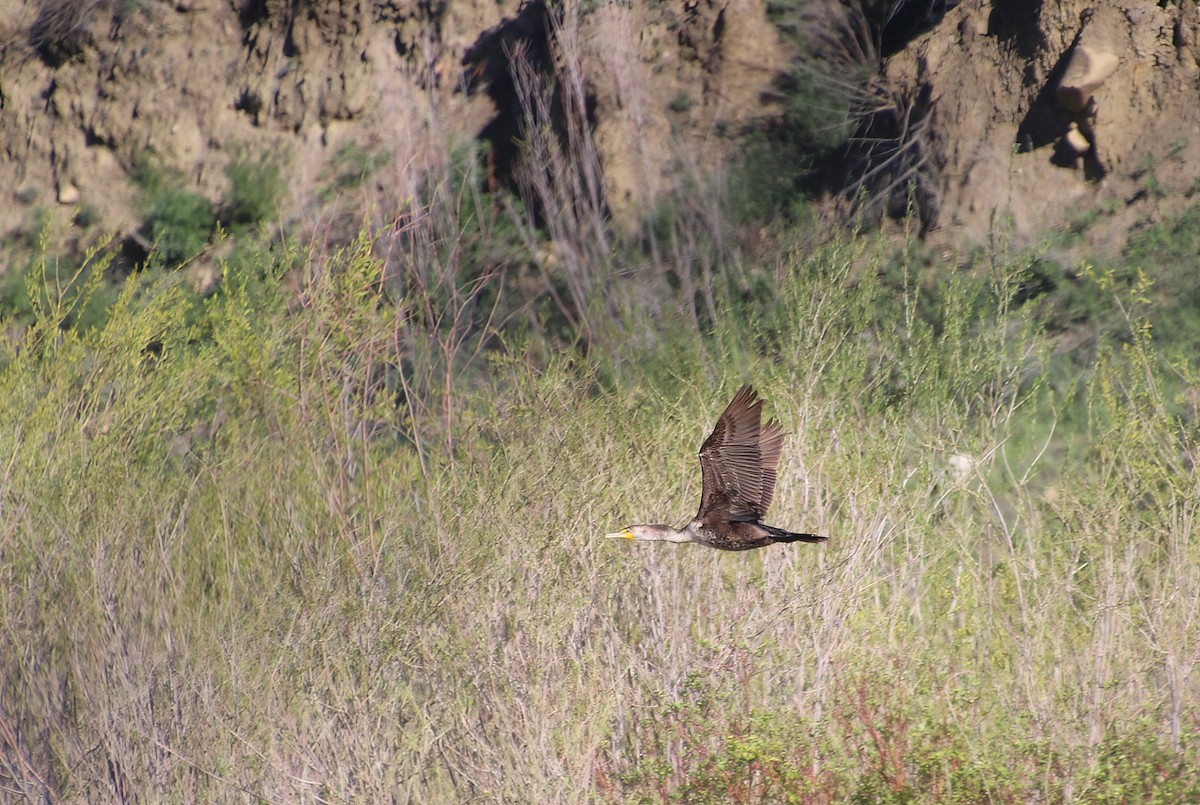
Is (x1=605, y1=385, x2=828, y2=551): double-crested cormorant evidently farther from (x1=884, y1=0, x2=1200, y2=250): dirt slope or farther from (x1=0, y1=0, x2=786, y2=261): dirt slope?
(x1=0, y1=0, x2=786, y2=261): dirt slope

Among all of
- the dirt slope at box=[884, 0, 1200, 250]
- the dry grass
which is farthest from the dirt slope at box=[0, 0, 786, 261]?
the dry grass

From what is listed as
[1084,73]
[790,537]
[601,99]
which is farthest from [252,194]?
[790,537]

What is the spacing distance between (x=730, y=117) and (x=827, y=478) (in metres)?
8.54

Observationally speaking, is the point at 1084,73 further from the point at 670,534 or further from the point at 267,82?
the point at 267,82

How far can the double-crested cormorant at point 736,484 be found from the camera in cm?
631

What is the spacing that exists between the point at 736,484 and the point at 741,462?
0.10 metres

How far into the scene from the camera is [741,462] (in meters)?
6.41

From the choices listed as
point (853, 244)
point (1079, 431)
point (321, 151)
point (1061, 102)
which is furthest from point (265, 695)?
point (321, 151)

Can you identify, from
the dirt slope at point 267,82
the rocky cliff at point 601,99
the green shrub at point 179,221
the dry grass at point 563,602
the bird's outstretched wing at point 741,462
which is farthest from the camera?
the green shrub at point 179,221

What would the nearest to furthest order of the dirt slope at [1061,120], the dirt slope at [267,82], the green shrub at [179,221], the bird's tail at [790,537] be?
the bird's tail at [790,537], the dirt slope at [1061,120], the dirt slope at [267,82], the green shrub at [179,221]

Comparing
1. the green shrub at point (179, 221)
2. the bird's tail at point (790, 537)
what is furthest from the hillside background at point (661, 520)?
the green shrub at point (179, 221)

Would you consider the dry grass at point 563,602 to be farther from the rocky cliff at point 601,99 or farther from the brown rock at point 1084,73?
the brown rock at point 1084,73

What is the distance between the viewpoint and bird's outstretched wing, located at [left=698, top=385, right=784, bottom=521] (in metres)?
6.30

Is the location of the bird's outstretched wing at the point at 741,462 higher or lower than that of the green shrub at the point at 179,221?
higher
